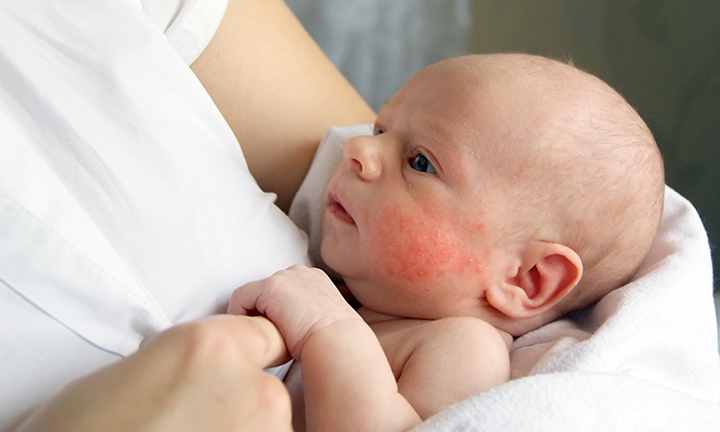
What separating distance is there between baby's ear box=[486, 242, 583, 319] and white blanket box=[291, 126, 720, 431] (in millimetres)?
48

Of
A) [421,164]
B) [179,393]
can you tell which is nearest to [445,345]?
[421,164]

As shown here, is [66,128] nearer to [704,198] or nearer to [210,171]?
[210,171]

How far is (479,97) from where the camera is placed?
781 mm

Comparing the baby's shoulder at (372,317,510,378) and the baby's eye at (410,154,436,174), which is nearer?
the baby's shoulder at (372,317,510,378)

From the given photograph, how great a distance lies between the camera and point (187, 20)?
2.81 ft

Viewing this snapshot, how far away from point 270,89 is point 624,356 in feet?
2.27

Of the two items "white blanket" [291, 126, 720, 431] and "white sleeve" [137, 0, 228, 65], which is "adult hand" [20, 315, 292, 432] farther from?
"white sleeve" [137, 0, 228, 65]

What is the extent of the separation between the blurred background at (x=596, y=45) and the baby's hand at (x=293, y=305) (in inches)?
37.3

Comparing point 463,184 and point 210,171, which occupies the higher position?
point 210,171

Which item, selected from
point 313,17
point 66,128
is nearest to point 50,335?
point 66,128

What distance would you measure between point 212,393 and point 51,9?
0.54 m

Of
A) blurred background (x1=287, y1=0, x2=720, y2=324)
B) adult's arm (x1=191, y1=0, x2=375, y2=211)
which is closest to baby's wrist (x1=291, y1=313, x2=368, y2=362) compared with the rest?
adult's arm (x1=191, y1=0, x2=375, y2=211)

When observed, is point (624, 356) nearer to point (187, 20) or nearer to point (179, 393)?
point (179, 393)

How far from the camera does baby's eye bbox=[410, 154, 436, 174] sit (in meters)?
0.79
